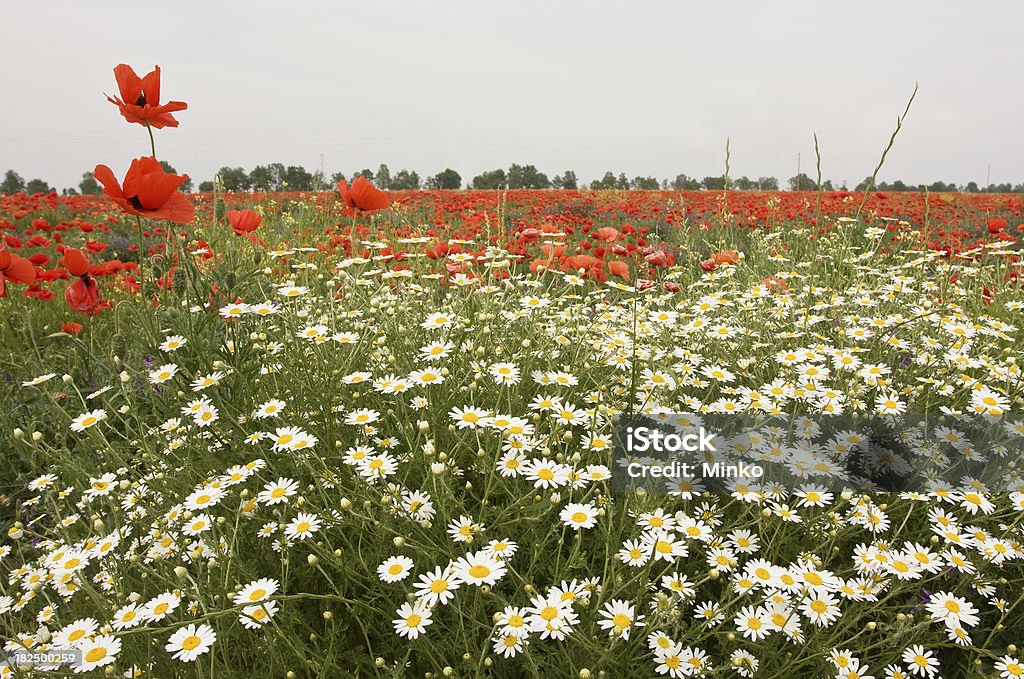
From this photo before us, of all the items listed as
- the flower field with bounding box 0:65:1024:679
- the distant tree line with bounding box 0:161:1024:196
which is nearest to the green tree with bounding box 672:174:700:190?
the distant tree line with bounding box 0:161:1024:196

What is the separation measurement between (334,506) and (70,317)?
13.3 feet

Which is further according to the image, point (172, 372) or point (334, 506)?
point (172, 372)

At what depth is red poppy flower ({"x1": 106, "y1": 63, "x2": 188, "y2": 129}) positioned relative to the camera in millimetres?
1953

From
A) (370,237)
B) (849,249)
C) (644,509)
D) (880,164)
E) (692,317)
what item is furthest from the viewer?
(370,237)

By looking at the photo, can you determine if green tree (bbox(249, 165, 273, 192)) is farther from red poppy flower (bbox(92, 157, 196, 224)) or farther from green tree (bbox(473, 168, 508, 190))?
green tree (bbox(473, 168, 508, 190))

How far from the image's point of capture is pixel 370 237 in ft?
16.1

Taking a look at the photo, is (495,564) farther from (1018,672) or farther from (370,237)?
(370,237)

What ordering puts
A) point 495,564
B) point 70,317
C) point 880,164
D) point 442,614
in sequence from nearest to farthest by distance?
point 495,564, point 442,614, point 880,164, point 70,317

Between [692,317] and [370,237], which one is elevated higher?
[370,237]

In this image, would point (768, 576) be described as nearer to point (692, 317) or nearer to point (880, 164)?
point (692, 317)

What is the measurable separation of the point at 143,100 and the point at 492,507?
188 centimetres

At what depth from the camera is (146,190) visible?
180cm

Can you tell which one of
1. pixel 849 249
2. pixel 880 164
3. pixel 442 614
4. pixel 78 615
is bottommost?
pixel 78 615

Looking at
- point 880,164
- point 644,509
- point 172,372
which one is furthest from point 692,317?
point 172,372
